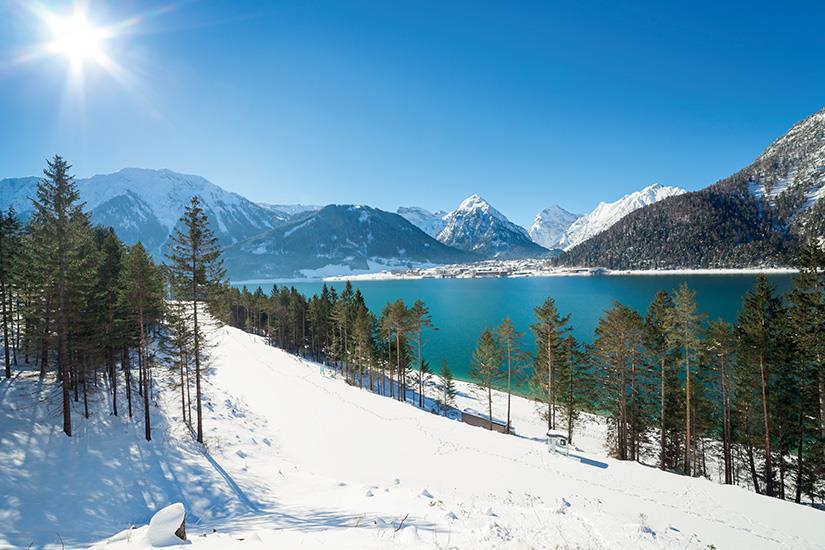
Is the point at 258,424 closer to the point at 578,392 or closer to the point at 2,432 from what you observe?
the point at 2,432

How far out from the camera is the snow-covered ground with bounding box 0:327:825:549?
9.38 m

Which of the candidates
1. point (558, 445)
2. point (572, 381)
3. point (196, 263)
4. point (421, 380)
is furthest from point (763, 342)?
point (196, 263)

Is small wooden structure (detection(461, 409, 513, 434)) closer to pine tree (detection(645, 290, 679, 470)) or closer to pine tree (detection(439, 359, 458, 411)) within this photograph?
pine tree (detection(439, 359, 458, 411))

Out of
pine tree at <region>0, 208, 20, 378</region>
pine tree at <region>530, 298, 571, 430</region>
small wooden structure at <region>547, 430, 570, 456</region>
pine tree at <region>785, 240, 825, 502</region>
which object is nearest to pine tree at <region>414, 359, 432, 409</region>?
pine tree at <region>530, 298, 571, 430</region>

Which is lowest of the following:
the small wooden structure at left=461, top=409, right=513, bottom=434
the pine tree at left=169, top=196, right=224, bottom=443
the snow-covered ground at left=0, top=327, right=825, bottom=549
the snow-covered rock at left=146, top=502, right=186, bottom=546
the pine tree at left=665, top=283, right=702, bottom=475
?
the small wooden structure at left=461, top=409, right=513, bottom=434

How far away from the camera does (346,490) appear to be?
13.8 m

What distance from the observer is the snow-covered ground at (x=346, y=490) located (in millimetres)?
9383

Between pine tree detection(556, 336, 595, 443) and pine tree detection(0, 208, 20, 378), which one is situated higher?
pine tree detection(0, 208, 20, 378)

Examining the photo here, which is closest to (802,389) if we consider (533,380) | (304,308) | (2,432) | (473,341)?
(533,380)

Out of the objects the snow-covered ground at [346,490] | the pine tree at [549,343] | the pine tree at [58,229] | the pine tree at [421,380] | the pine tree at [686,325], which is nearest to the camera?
the snow-covered ground at [346,490]

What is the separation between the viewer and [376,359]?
140 feet

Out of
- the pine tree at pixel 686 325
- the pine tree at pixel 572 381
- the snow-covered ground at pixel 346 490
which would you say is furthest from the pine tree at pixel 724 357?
the snow-covered ground at pixel 346 490

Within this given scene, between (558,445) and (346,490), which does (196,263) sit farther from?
(558,445)

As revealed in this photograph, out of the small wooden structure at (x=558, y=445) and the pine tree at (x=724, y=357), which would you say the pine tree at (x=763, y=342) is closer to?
the pine tree at (x=724, y=357)
